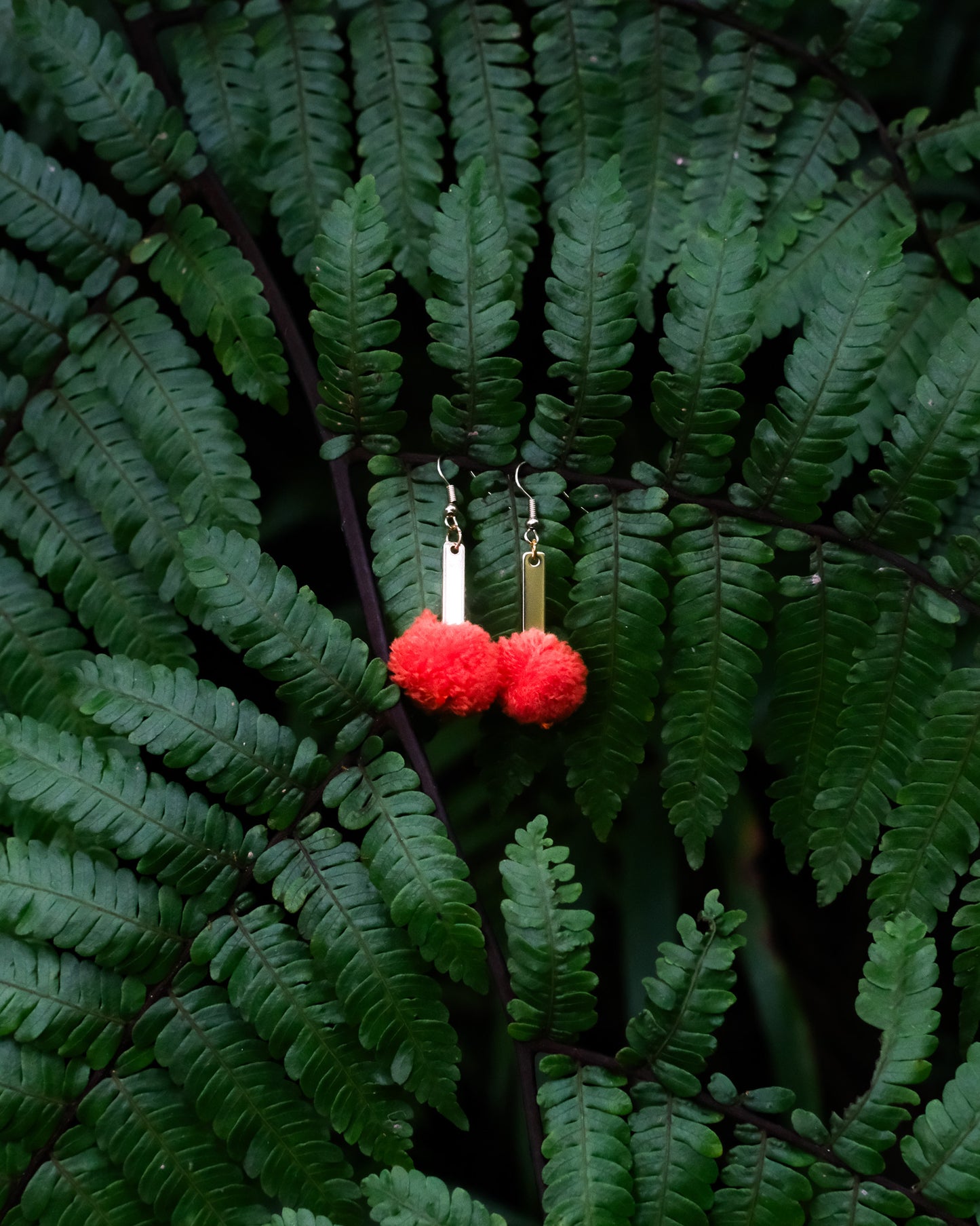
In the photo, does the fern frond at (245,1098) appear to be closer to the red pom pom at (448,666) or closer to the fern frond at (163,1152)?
the fern frond at (163,1152)

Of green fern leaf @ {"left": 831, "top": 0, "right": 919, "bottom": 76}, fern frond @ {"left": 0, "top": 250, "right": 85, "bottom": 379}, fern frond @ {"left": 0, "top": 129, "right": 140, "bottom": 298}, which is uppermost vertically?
green fern leaf @ {"left": 831, "top": 0, "right": 919, "bottom": 76}

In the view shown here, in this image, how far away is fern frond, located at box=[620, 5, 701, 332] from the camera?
1.38 meters

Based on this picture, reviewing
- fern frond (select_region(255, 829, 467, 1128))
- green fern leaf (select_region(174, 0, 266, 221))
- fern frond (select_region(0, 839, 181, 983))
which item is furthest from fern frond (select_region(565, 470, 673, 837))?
green fern leaf (select_region(174, 0, 266, 221))

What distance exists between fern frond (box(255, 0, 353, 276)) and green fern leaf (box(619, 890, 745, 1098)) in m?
0.95

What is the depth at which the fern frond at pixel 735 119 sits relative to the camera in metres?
1.37

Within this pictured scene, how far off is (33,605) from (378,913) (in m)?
0.59

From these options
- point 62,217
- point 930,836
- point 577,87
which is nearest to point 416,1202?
point 930,836

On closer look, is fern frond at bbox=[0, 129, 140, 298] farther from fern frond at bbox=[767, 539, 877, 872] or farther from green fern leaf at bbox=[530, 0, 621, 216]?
fern frond at bbox=[767, 539, 877, 872]

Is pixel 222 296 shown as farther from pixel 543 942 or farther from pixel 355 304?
pixel 543 942

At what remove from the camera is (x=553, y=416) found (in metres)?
1.21

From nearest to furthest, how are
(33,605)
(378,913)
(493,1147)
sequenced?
(378,913), (33,605), (493,1147)

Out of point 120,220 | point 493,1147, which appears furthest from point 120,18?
point 493,1147

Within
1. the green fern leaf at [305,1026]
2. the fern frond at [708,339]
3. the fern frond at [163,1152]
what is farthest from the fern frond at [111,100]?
the fern frond at [163,1152]

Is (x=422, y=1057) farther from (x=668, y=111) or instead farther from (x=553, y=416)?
(x=668, y=111)
